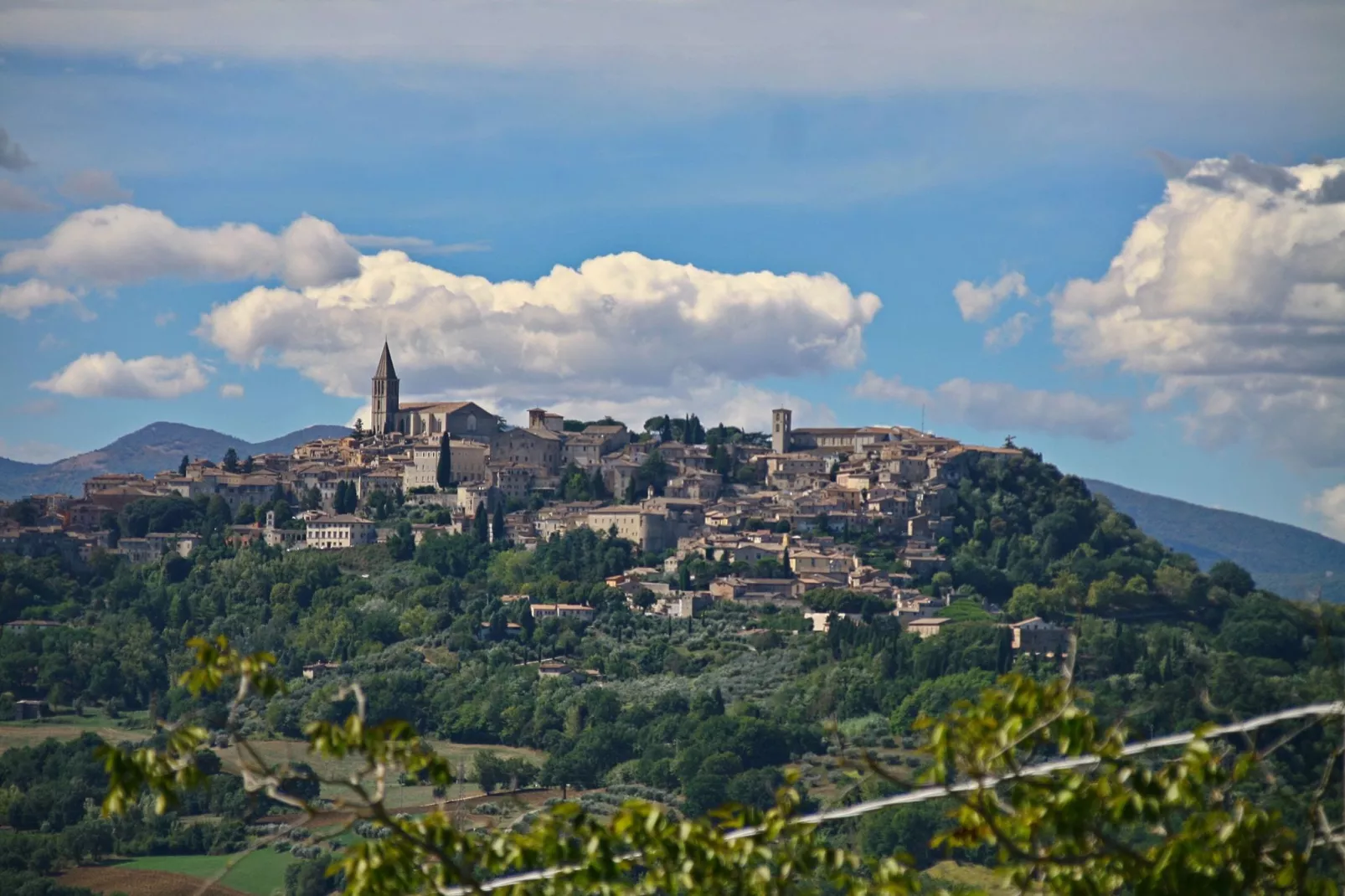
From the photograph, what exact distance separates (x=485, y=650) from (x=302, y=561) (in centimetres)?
842

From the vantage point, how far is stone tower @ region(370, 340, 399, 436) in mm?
79750

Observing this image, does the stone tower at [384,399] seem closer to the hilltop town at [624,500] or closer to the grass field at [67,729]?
the hilltop town at [624,500]

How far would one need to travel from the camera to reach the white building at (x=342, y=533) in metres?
65.8

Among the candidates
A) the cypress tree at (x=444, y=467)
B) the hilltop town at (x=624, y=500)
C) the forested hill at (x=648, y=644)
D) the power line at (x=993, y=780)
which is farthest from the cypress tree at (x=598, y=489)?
the power line at (x=993, y=780)

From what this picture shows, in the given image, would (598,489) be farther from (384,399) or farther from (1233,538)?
(1233,538)

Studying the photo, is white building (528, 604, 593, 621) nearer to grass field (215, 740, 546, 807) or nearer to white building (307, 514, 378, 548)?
grass field (215, 740, 546, 807)

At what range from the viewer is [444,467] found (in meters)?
68.6

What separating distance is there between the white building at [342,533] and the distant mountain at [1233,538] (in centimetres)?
4250

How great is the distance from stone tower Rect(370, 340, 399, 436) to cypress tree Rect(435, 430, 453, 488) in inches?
411

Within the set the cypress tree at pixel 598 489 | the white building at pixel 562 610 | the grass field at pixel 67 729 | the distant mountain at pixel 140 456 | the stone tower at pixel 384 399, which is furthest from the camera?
the distant mountain at pixel 140 456

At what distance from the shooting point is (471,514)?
67.1 m

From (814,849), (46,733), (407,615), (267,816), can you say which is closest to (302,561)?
(407,615)

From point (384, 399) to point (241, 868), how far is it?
40505mm

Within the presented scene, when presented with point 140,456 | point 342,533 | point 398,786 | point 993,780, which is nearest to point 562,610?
point 342,533
